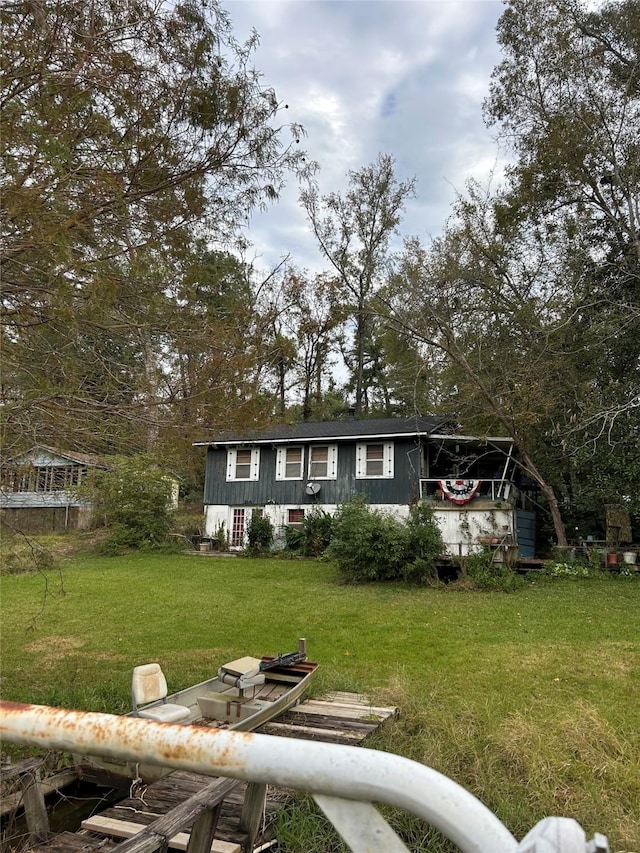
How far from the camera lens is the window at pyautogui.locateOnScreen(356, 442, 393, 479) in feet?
63.9

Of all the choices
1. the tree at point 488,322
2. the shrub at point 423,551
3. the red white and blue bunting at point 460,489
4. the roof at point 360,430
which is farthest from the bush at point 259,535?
the tree at point 488,322

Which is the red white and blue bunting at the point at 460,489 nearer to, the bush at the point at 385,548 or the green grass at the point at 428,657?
the bush at the point at 385,548

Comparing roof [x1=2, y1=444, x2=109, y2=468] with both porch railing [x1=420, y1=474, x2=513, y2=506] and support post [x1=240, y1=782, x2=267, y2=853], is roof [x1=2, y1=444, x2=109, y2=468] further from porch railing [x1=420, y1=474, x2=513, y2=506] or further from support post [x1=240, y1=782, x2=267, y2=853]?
porch railing [x1=420, y1=474, x2=513, y2=506]

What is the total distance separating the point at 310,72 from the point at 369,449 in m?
14.2

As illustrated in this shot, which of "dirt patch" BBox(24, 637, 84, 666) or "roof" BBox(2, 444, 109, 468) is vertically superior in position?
"roof" BBox(2, 444, 109, 468)

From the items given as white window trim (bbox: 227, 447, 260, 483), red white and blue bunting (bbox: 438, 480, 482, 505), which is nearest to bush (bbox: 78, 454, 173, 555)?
white window trim (bbox: 227, 447, 260, 483)

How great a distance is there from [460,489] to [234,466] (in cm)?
886

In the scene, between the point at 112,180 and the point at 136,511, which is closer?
the point at 112,180

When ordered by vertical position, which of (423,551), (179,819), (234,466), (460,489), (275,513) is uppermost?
(234,466)

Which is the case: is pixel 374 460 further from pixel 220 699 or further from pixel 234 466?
pixel 220 699

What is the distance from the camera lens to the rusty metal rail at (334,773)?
0.87 meters

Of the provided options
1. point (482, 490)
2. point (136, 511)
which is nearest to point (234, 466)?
point (136, 511)

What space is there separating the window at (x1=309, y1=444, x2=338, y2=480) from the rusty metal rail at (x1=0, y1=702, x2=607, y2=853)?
1927cm

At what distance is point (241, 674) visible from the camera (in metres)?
5.36
